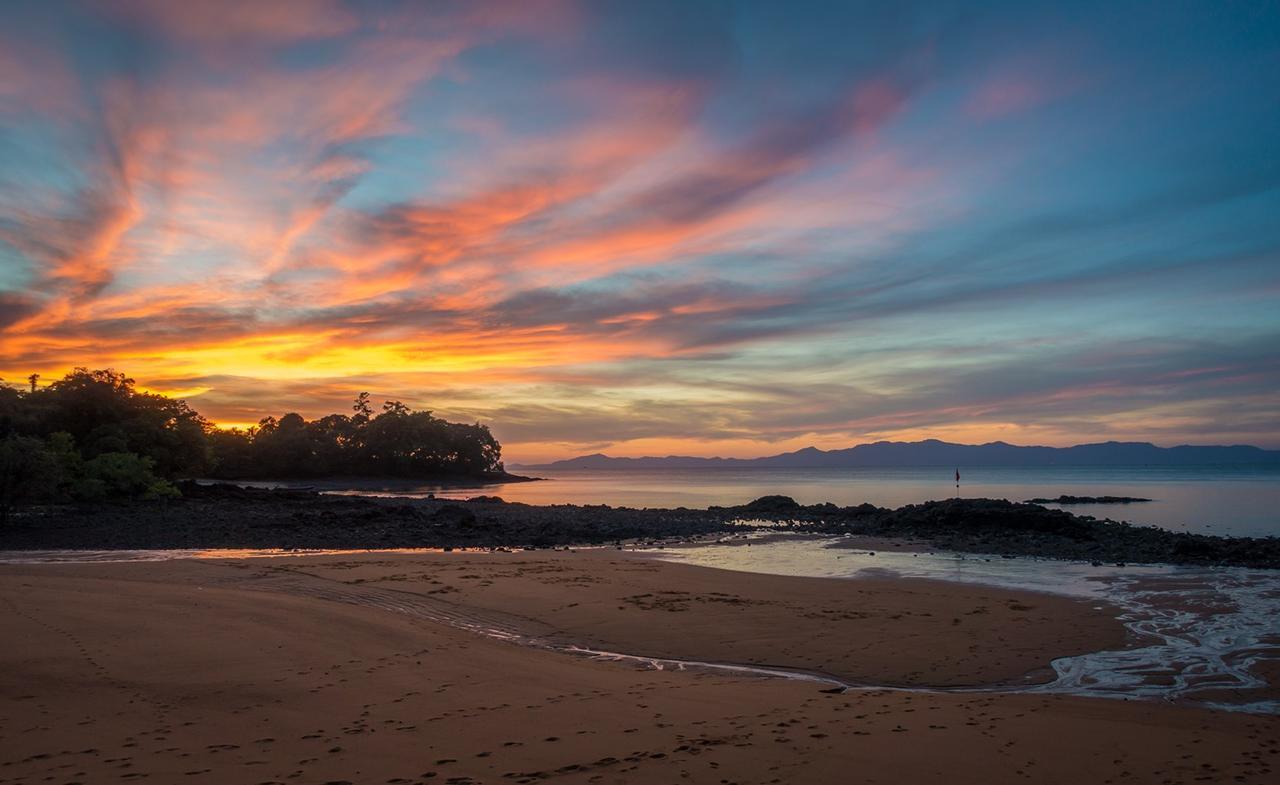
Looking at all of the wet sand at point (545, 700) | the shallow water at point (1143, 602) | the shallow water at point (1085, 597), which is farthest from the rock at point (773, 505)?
the wet sand at point (545, 700)

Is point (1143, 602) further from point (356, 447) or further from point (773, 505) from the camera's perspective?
point (356, 447)

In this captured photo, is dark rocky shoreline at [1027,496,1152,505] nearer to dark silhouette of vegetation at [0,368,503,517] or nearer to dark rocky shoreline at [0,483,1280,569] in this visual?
dark rocky shoreline at [0,483,1280,569]

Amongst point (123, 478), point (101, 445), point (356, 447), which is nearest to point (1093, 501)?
point (123, 478)

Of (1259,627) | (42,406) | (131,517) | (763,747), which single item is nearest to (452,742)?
(763,747)

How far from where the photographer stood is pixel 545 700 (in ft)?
25.8

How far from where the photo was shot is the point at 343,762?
600 cm

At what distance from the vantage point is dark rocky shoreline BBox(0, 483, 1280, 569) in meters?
22.9

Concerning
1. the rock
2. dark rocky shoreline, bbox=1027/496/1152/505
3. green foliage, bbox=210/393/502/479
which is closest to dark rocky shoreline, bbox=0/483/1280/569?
the rock

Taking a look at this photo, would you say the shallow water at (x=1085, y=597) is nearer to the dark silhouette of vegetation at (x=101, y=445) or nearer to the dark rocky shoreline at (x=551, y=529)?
the dark rocky shoreline at (x=551, y=529)

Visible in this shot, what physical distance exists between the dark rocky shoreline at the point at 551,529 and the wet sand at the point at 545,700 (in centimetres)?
1095

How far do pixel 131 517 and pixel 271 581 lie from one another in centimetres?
1962

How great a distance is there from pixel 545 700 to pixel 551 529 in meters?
21.3

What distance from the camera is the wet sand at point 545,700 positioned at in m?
6.08

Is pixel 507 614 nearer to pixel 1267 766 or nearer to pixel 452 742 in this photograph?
pixel 452 742
